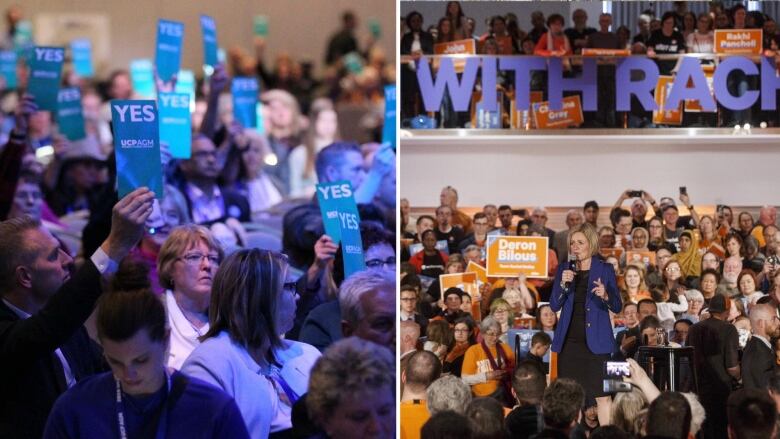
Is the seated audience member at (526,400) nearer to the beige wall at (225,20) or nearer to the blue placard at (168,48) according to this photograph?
the beige wall at (225,20)

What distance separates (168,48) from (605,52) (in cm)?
249

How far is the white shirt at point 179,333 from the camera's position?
365cm

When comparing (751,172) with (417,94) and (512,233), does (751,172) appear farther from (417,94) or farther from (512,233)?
(417,94)

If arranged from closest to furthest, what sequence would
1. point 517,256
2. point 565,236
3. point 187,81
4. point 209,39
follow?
point 209,39, point 565,236, point 517,256, point 187,81

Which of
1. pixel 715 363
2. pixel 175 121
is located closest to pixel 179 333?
pixel 175 121

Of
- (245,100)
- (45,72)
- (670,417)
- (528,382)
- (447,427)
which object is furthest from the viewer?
(245,100)

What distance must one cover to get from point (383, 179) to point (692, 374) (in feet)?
5.56

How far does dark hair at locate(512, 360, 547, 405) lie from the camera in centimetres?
544

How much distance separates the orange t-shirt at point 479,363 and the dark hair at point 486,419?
59cm

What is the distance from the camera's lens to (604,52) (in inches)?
241

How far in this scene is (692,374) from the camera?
5.43 meters

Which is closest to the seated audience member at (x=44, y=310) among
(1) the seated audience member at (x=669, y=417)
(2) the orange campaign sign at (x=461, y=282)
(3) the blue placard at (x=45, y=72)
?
(3) the blue placard at (x=45, y=72)

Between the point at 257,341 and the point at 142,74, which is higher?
the point at 142,74

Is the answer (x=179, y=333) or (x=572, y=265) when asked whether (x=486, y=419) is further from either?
(x=179, y=333)
